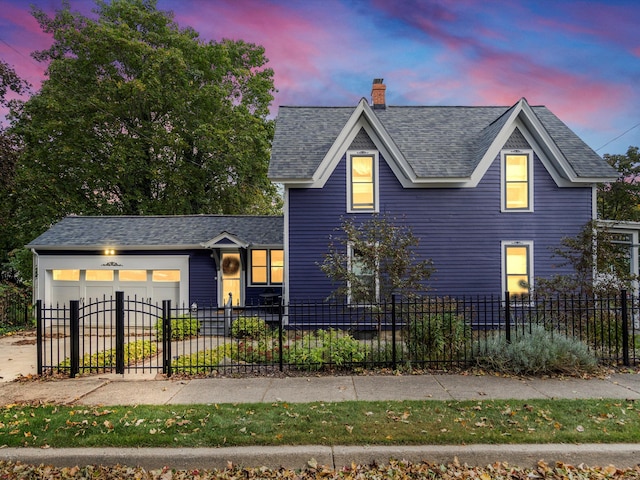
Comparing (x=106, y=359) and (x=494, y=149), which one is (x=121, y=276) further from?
(x=494, y=149)

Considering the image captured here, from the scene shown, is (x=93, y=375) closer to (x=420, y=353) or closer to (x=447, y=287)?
(x=420, y=353)

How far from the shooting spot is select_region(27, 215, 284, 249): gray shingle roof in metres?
16.9

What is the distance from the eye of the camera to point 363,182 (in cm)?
1443

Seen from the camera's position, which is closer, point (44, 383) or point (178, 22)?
point (44, 383)

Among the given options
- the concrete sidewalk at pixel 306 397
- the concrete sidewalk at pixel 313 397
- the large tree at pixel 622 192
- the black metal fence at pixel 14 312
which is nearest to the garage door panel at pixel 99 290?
the black metal fence at pixel 14 312

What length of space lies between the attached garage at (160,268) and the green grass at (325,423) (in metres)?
10.5

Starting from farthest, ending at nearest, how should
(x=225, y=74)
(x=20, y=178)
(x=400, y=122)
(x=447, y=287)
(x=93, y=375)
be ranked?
1. (x=225, y=74)
2. (x=20, y=178)
3. (x=400, y=122)
4. (x=447, y=287)
5. (x=93, y=375)

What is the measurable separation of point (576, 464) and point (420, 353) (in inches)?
165

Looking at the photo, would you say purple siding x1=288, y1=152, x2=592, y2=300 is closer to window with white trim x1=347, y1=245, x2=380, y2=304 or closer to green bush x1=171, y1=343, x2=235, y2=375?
window with white trim x1=347, y1=245, x2=380, y2=304

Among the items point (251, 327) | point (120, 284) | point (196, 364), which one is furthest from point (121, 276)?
point (196, 364)

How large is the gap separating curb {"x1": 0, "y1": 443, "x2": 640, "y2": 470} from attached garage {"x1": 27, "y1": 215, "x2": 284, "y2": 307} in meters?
11.8

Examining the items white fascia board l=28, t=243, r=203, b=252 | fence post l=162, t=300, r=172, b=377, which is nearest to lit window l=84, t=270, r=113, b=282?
white fascia board l=28, t=243, r=203, b=252

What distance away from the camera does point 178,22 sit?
27.3 meters

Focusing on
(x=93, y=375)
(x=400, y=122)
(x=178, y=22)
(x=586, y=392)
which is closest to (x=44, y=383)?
(x=93, y=375)
